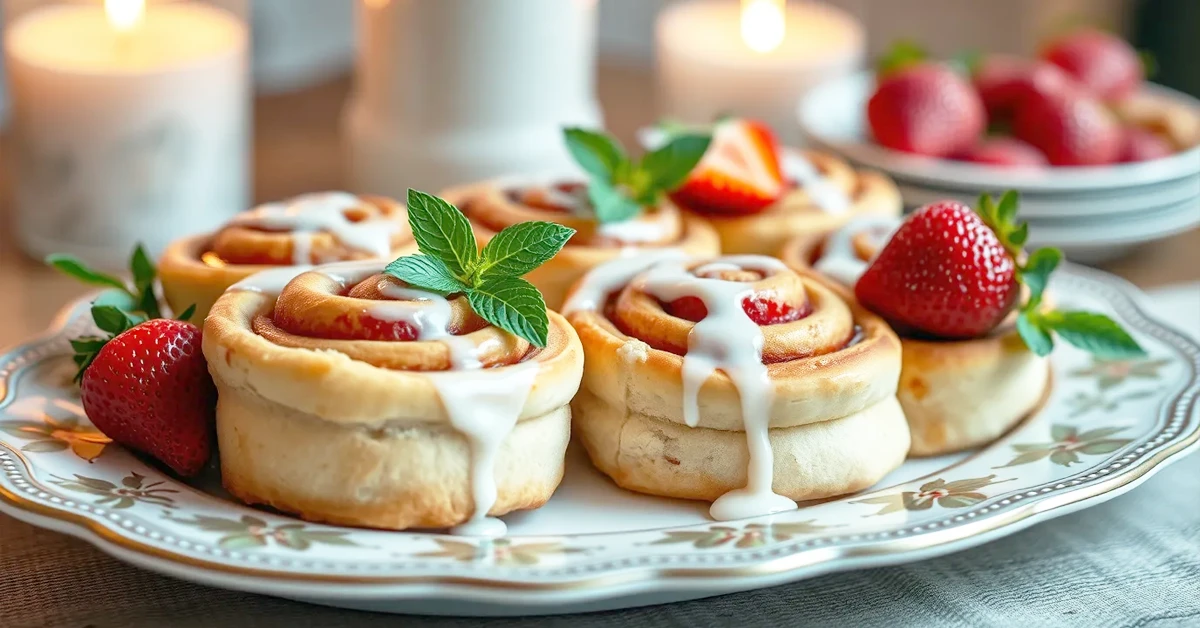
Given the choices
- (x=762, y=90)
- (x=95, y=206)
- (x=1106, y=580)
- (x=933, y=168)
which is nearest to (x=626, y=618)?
(x=1106, y=580)

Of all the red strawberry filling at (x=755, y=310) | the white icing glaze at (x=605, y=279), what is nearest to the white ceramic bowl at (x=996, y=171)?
the white icing glaze at (x=605, y=279)

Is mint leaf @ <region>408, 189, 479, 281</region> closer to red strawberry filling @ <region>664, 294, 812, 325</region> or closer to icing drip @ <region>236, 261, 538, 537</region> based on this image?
icing drip @ <region>236, 261, 538, 537</region>

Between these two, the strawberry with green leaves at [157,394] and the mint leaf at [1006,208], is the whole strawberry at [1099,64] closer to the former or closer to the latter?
the mint leaf at [1006,208]

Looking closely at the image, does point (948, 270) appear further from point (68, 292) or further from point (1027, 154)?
point (68, 292)

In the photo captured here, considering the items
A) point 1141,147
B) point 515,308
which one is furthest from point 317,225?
point 1141,147

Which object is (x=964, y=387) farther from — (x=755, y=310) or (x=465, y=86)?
(x=465, y=86)

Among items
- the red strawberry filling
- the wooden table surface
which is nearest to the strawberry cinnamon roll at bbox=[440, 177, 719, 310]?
the red strawberry filling

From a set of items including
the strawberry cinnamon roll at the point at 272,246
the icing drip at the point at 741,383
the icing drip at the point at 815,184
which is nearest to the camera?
the icing drip at the point at 741,383
